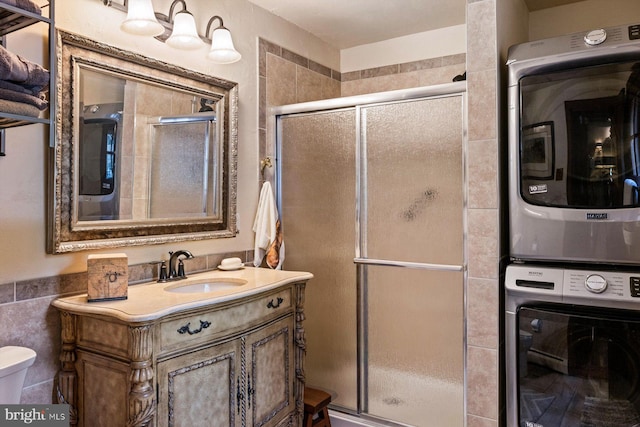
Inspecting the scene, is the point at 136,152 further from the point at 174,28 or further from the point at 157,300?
the point at 157,300

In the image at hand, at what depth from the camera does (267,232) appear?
2643 millimetres

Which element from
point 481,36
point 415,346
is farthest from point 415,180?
point 415,346

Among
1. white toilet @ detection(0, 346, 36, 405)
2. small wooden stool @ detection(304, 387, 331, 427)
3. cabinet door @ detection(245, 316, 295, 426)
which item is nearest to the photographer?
white toilet @ detection(0, 346, 36, 405)

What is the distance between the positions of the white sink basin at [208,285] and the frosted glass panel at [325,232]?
714 millimetres

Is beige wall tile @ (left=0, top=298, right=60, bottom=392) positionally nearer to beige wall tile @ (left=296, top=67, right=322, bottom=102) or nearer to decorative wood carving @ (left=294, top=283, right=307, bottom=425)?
decorative wood carving @ (left=294, top=283, right=307, bottom=425)

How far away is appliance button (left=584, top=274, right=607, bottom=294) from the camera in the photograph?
1697 mm

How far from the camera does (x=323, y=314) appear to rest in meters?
2.74

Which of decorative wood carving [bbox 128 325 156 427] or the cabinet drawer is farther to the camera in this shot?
the cabinet drawer

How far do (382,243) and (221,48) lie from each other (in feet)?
4.32

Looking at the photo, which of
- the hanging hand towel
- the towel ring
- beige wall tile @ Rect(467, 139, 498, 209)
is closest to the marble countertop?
the hanging hand towel

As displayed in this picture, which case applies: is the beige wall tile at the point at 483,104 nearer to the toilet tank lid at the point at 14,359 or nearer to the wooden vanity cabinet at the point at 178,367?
the wooden vanity cabinet at the point at 178,367

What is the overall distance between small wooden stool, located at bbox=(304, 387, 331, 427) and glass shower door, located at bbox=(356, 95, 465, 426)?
0.78 ft

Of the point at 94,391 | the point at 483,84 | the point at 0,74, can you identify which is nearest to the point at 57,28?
the point at 0,74

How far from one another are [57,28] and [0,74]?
0.58 meters
